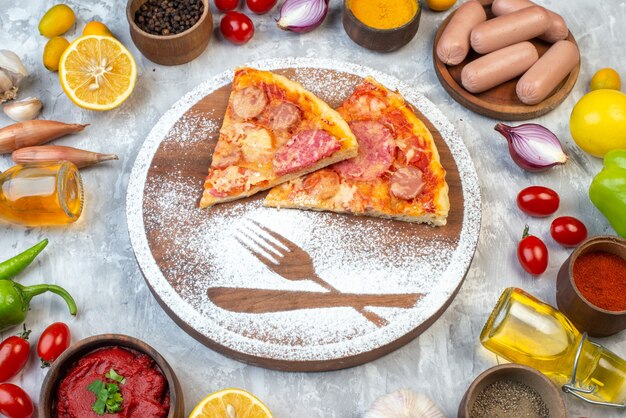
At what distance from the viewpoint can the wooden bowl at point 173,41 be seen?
586cm

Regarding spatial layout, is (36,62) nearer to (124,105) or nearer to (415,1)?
(124,105)

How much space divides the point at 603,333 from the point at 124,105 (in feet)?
12.0

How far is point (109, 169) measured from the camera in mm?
5781

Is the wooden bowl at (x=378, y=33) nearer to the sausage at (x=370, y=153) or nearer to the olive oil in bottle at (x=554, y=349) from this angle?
the sausage at (x=370, y=153)

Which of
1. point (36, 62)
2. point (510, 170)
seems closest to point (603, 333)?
point (510, 170)

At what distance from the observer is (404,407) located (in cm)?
475

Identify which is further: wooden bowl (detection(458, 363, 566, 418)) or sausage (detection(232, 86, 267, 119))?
sausage (detection(232, 86, 267, 119))

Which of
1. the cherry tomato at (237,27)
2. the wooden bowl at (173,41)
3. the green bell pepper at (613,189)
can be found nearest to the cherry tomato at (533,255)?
the green bell pepper at (613,189)

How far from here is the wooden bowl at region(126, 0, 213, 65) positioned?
586 centimetres

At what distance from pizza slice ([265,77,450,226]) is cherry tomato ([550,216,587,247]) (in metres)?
0.81

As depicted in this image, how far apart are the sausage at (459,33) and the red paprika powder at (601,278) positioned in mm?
1776

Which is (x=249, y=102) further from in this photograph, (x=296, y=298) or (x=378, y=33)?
(x=296, y=298)

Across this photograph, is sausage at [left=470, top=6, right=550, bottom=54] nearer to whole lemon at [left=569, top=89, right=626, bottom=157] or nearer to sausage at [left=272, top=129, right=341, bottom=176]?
whole lemon at [left=569, top=89, right=626, bottom=157]

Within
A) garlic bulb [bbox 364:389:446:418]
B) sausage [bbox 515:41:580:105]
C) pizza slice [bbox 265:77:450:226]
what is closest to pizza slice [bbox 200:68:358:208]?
pizza slice [bbox 265:77:450:226]
